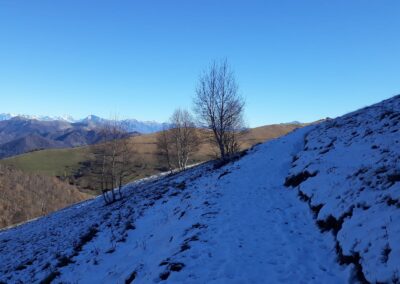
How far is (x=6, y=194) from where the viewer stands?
104 metres

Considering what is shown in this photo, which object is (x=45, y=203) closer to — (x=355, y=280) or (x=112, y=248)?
(x=112, y=248)

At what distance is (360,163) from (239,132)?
123 ft

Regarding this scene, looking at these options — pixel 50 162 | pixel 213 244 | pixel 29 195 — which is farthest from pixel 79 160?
pixel 213 244

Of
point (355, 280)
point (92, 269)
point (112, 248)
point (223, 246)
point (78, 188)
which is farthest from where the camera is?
point (78, 188)

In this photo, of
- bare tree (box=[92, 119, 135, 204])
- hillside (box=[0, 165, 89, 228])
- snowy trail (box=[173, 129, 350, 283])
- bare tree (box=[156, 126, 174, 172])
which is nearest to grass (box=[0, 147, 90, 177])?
hillside (box=[0, 165, 89, 228])

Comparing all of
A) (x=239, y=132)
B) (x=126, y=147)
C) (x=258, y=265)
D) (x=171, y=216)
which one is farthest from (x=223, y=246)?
(x=239, y=132)

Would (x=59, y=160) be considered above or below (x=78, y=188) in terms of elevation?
above

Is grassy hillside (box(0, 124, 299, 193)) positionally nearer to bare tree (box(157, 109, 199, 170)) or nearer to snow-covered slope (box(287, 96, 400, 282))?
bare tree (box(157, 109, 199, 170))

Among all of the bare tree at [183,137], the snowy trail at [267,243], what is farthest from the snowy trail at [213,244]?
the bare tree at [183,137]

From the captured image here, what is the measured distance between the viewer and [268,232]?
42.2ft

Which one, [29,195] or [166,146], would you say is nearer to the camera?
[166,146]

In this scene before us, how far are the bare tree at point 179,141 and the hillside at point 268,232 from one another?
133 feet

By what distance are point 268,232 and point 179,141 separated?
173 ft

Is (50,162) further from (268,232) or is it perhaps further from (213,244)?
(268,232)
